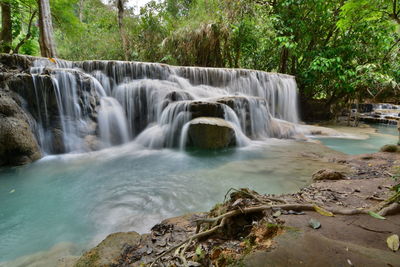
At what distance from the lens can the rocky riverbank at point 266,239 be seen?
1.12 m

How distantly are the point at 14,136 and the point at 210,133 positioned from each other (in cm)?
488

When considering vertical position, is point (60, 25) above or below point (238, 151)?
above

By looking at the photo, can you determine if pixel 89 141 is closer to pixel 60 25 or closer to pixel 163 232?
pixel 163 232

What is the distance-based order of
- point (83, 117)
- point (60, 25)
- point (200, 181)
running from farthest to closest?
1. point (60, 25)
2. point (83, 117)
3. point (200, 181)

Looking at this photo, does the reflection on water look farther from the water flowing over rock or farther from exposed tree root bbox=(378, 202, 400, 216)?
exposed tree root bbox=(378, 202, 400, 216)

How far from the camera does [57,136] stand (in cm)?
595

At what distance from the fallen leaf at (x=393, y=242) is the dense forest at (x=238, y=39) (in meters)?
10.2

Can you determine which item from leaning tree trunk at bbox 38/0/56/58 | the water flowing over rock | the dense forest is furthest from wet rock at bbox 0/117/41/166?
the dense forest

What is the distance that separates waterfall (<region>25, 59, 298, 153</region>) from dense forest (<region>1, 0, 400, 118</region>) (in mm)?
3275

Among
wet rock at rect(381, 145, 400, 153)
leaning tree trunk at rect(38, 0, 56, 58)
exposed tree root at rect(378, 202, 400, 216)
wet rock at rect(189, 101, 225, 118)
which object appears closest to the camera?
exposed tree root at rect(378, 202, 400, 216)

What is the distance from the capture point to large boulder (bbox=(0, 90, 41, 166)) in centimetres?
477

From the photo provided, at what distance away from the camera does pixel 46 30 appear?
8.42 metres

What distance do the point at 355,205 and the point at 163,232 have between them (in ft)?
6.39

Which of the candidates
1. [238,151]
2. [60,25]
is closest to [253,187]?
[238,151]
